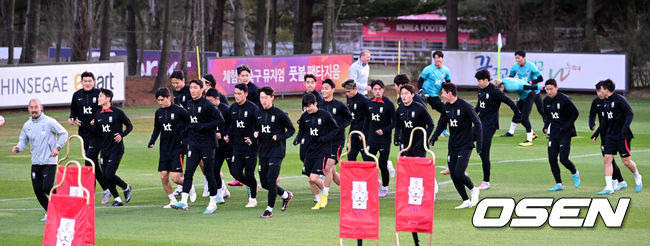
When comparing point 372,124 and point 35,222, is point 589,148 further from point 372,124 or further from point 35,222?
point 35,222

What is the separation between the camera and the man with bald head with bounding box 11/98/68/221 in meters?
14.6

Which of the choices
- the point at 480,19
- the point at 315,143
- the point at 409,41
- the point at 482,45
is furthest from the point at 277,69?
the point at 409,41

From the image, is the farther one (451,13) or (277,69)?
(451,13)

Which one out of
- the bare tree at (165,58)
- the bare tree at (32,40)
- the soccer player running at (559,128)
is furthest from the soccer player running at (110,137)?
the bare tree at (32,40)

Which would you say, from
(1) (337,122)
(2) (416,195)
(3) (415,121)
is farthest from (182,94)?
(2) (416,195)

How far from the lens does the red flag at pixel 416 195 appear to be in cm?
1083

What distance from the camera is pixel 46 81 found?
32812mm

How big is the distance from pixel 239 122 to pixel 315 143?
1.31 meters

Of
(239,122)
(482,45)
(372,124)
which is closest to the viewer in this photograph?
(239,122)

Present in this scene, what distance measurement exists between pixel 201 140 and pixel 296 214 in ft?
6.24

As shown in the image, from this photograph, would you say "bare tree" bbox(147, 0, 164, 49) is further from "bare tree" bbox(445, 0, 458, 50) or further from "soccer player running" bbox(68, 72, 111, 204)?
"soccer player running" bbox(68, 72, 111, 204)

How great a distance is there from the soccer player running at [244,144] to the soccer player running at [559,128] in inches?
200

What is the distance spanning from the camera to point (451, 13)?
5175cm

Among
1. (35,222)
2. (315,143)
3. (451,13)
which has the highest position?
(451,13)
